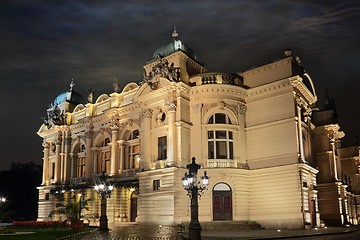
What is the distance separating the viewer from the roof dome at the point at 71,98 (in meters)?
55.9

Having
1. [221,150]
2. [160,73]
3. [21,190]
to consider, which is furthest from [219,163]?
[21,190]

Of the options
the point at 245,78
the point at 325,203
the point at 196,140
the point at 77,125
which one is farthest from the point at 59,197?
the point at 325,203

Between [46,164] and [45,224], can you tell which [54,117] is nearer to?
[46,164]

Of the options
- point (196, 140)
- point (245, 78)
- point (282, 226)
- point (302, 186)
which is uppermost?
point (245, 78)

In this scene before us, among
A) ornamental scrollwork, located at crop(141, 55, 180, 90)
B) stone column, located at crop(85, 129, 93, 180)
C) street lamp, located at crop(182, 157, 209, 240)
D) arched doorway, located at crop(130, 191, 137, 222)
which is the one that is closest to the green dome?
ornamental scrollwork, located at crop(141, 55, 180, 90)

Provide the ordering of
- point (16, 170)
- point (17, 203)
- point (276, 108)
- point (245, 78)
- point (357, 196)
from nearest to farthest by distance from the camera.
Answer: point (276, 108)
point (245, 78)
point (357, 196)
point (17, 203)
point (16, 170)

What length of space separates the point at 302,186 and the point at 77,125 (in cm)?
2845

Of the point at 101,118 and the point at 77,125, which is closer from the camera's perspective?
the point at 101,118

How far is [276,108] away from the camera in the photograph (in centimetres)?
3678

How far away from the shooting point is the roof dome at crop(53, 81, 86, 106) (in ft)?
183

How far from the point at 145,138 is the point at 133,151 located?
17.3ft

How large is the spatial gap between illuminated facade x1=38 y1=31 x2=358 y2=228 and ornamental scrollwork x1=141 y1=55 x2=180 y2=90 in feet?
0.31

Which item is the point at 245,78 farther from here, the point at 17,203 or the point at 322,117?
the point at 17,203

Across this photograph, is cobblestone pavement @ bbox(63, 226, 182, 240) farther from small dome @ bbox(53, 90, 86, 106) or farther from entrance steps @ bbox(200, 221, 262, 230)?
small dome @ bbox(53, 90, 86, 106)
